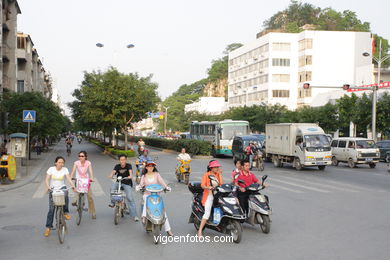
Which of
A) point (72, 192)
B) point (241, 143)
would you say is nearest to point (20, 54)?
point (241, 143)

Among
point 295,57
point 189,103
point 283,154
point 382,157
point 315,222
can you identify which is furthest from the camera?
point 189,103

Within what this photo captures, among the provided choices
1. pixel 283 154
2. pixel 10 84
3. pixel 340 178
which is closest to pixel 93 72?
pixel 10 84

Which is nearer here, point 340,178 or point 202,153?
point 340,178

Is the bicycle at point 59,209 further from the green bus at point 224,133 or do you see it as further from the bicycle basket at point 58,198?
the green bus at point 224,133

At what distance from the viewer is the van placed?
89.5 feet

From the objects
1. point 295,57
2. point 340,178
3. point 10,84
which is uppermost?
point 295,57

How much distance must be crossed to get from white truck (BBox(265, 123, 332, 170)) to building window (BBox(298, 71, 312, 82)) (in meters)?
47.3

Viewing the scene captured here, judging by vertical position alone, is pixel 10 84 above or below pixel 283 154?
Answer: above

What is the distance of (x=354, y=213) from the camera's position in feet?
36.9

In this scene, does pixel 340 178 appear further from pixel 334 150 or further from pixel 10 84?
pixel 10 84

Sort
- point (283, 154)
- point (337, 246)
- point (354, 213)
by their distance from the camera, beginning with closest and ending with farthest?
point (337, 246) → point (354, 213) → point (283, 154)

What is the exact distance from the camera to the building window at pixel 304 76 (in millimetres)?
73375

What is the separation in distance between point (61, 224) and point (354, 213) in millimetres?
7019

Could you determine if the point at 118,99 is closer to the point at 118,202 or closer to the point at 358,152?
the point at 358,152
